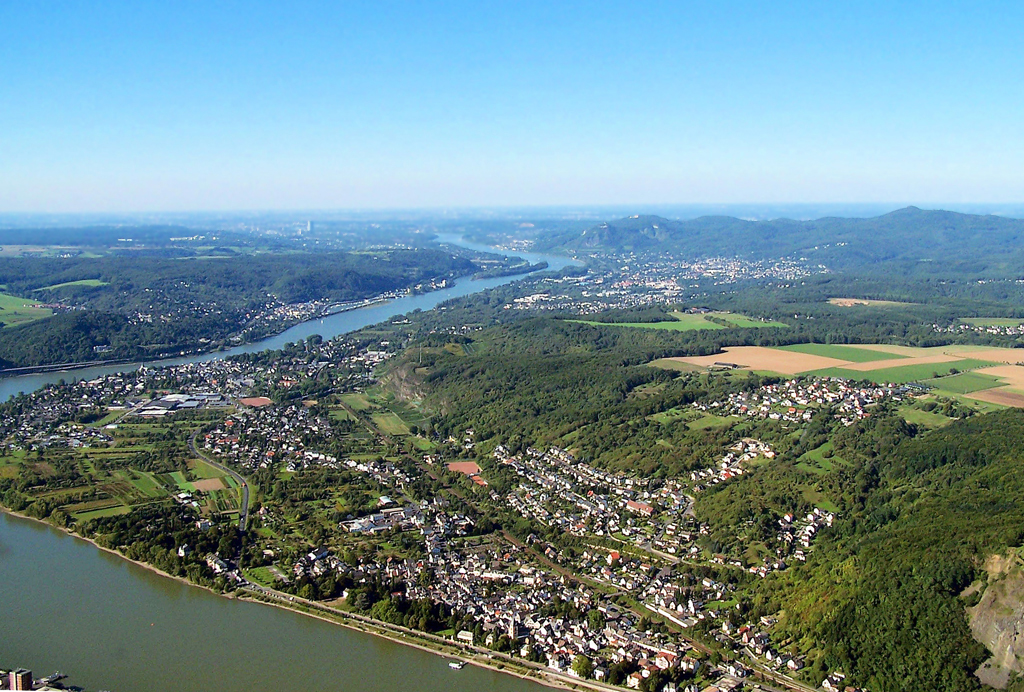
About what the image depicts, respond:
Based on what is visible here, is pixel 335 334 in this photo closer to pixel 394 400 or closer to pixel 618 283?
pixel 394 400

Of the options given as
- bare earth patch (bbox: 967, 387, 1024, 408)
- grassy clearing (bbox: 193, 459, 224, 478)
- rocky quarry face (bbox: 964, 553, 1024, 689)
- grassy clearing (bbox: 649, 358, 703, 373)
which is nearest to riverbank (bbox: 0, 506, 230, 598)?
grassy clearing (bbox: 193, 459, 224, 478)

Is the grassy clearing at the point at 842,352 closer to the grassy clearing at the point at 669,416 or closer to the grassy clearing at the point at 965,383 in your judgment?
the grassy clearing at the point at 965,383

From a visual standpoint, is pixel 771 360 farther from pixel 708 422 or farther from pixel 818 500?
pixel 818 500

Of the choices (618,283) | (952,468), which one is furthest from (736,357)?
(618,283)

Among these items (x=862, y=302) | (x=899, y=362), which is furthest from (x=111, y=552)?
(x=862, y=302)

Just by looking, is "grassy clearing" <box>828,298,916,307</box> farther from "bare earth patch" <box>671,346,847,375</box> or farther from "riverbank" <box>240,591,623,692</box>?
"riverbank" <box>240,591,623,692</box>

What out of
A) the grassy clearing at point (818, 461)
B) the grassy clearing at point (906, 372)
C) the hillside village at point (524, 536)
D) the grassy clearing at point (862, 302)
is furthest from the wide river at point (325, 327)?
the grassy clearing at point (818, 461)
